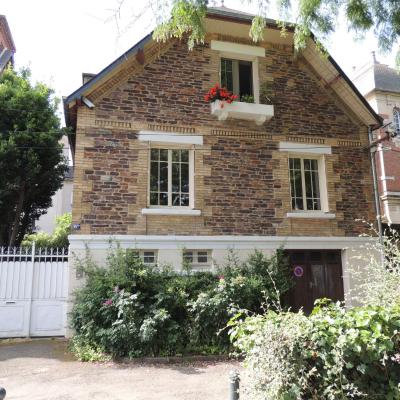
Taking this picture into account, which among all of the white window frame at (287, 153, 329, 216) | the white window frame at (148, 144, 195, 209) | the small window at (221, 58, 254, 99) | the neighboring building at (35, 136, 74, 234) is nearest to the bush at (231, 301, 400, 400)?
the white window frame at (148, 144, 195, 209)

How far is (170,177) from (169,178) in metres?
0.04

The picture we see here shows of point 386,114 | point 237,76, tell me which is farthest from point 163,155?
point 386,114

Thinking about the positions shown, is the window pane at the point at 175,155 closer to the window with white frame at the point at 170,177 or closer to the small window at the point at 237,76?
the window with white frame at the point at 170,177

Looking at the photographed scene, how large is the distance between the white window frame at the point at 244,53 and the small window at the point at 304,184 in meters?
2.22

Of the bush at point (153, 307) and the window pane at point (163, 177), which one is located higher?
the window pane at point (163, 177)

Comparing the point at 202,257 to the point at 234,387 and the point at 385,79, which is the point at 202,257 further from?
the point at 385,79

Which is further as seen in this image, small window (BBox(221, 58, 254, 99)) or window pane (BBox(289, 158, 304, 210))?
small window (BBox(221, 58, 254, 99))

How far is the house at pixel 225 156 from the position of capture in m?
10.0

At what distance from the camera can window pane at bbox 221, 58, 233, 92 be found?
464 inches

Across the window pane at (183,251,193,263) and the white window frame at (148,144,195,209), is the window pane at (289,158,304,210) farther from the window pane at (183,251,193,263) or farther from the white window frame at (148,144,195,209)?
the window pane at (183,251,193,263)

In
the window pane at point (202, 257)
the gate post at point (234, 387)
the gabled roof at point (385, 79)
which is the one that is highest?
the gabled roof at point (385, 79)

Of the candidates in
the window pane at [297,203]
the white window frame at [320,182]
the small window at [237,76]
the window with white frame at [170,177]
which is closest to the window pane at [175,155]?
the window with white frame at [170,177]

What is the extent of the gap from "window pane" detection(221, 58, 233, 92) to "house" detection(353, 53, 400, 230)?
31.5 ft

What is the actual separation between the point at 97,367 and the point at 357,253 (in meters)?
7.60
